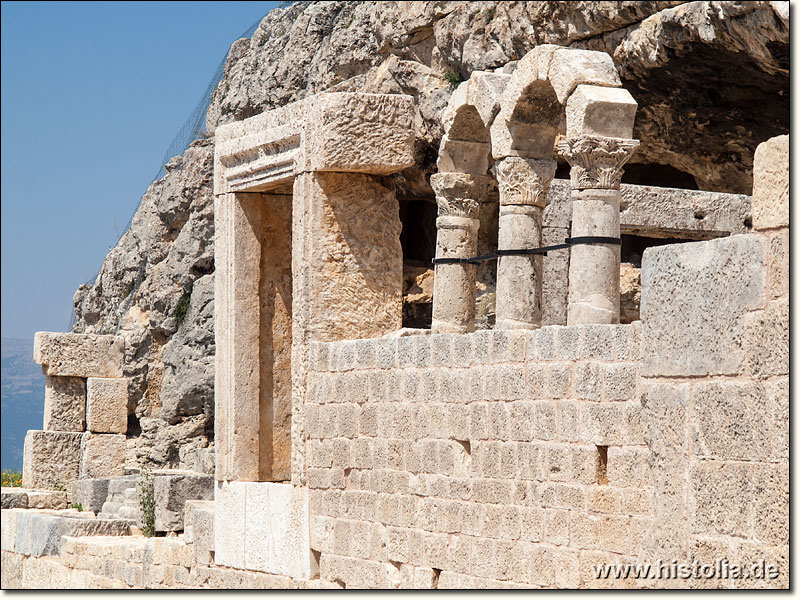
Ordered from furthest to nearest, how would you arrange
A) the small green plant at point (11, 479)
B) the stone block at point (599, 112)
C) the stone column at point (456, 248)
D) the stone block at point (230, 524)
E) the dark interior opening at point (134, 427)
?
1. the dark interior opening at point (134, 427)
2. the small green plant at point (11, 479)
3. the stone block at point (230, 524)
4. the stone column at point (456, 248)
5. the stone block at point (599, 112)

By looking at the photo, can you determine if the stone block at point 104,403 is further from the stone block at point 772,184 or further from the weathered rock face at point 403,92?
the stone block at point 772,184

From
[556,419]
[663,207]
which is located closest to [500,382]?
[556,419]

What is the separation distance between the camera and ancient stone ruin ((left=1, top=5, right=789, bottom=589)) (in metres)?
4.96

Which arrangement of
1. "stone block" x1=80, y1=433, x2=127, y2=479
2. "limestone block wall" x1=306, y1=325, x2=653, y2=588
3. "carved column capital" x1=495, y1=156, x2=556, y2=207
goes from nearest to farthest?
"limestone block wall" x1=306, y1=325, x2=653, y2=588 → "carved column capital" x1=495, y1=156, x2=556, y2=207 → "stone block" x1=80, y1=433, x2=127, y2=479

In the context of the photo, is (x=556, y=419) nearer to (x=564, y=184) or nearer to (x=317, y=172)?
(x=317, y=172)

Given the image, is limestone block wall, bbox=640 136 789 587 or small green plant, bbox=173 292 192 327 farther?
small green plant, bbox=173 292 192 327

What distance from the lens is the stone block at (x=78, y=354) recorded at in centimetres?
1579

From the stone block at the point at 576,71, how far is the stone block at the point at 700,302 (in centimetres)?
178

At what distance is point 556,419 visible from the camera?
6.62m

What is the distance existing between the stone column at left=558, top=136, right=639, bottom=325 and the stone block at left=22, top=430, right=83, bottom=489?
34.5ft

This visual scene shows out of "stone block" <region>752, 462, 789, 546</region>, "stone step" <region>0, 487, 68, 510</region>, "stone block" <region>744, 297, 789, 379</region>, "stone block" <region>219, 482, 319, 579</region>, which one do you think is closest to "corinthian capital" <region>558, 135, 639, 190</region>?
"stone block" <region>744, 297, 789, 379</region>

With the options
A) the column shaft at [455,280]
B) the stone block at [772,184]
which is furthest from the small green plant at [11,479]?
the stone block at [772,184]

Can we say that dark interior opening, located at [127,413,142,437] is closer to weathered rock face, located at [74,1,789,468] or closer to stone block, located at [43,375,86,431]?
weathered rock face, located at [74,1,789,468]

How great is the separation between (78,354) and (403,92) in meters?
5.25
